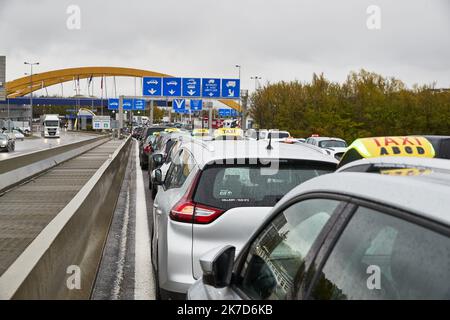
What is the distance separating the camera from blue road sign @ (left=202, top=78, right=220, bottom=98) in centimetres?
5678

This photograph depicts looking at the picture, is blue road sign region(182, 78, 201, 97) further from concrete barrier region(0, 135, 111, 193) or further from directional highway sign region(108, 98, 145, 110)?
directional highway sign region(108, 98, 145, 110)

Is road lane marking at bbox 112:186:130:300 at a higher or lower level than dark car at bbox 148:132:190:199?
lower

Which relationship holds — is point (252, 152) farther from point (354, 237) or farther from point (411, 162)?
point (354, 237)

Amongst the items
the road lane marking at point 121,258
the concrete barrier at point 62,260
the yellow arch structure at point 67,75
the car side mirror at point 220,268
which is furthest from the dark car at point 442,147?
the yellow arch structure at point 67,75

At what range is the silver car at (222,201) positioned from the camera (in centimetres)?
516

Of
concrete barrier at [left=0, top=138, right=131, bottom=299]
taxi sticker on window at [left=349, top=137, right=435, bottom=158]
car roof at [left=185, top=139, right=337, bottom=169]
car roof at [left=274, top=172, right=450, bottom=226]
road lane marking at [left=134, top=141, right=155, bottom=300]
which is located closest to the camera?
car roof at [left=274, top=172, right=450, bottom=226]

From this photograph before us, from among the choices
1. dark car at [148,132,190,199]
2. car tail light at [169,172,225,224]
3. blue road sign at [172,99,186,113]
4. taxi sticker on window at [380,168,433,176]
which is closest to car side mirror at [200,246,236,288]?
taxi sticker on window at [380,168,433,176]

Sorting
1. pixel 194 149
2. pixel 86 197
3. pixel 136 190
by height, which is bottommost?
pixel 136 190

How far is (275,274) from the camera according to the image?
2.81 m

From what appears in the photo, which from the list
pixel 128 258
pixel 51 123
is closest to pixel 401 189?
pixel 128 258
